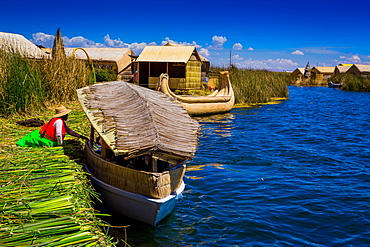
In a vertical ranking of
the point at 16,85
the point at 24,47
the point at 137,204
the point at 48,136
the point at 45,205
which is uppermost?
the point at 24,47

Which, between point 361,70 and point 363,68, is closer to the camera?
point 361,70

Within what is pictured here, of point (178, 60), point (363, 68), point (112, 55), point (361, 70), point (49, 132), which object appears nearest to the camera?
point (49, 132)

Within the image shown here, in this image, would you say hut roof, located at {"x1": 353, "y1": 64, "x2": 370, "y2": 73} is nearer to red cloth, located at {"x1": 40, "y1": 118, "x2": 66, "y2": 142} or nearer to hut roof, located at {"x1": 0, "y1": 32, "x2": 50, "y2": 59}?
hut roof, located at {"x1": 0, "y1": 32, "x2": 50, "y2": 59}

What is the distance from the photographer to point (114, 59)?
26328 millimetres

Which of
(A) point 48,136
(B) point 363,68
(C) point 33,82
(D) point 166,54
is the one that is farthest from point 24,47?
(B) point 363,68

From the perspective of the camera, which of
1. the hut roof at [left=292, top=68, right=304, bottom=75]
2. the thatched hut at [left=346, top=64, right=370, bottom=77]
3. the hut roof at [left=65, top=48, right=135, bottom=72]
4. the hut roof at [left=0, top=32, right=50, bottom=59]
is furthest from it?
the hut roof at [left=292, top=68, right=304, bottom=75]

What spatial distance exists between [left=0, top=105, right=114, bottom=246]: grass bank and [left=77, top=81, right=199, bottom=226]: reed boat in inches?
16.1

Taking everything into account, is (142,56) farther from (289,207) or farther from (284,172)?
(289,207)

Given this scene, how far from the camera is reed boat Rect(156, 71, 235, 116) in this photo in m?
16.3

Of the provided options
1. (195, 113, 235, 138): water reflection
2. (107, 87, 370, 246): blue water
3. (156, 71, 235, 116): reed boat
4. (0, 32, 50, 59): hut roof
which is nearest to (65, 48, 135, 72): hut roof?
(0, 32, 50, 59): hut roof

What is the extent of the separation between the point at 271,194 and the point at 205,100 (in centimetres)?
1010

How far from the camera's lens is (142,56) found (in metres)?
22.0

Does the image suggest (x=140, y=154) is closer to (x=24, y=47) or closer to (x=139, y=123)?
(x=139, y=123)

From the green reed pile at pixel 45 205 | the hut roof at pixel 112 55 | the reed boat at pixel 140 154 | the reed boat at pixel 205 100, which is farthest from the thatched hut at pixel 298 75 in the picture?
the green reed pile at pixel 45 205
